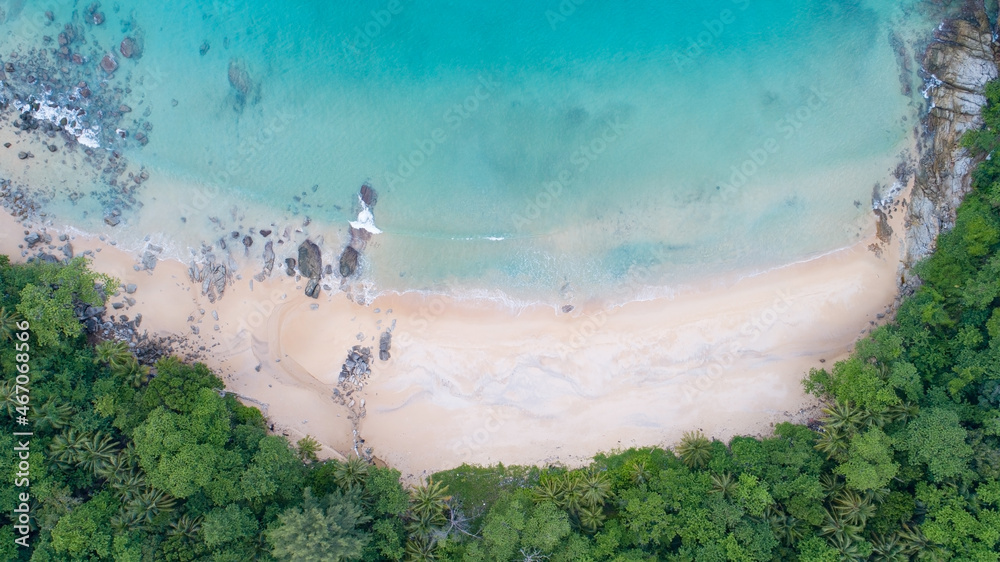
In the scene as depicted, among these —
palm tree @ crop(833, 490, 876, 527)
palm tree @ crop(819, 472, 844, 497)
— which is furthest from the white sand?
palm tree @ crop(833, 490, 876, 527)

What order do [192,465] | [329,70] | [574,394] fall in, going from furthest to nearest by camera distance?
[329,70]
[574,394]
[192,465]

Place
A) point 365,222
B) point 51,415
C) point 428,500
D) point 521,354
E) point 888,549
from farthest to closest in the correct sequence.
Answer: point 365,222 → point 521,354 → point 428,500 → point 51,415 → point 888,549

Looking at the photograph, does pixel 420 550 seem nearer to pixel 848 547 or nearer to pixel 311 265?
pixel 311 265

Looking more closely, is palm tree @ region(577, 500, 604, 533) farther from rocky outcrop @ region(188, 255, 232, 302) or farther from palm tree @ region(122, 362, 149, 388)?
palm tree @ region(122, 362, 149, 388)

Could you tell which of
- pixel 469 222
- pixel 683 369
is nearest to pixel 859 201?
pixel 683 369

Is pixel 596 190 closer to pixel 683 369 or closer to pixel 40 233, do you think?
pixel 683 369

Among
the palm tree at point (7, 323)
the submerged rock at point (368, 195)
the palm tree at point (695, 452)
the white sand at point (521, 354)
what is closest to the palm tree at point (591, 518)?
the white sand at point (521, 354)

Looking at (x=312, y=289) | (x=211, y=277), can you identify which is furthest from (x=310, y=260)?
(x=211, y=277)
